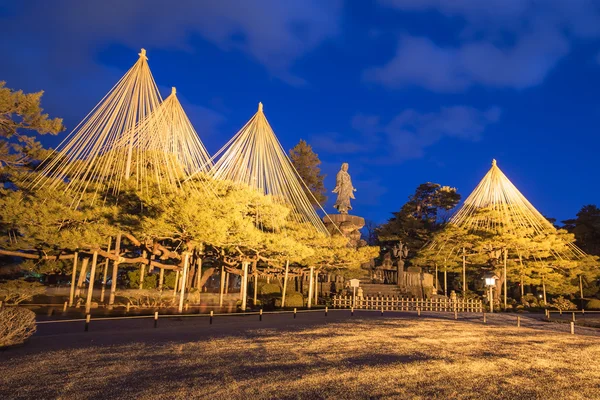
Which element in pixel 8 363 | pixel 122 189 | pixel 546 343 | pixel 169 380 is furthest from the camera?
pixel 122 189

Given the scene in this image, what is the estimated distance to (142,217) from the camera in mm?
20016

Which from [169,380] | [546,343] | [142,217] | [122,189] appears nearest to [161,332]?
[169,380]

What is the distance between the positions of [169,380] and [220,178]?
45.6 feet

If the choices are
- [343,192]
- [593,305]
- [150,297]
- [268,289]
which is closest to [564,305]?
[593,305]

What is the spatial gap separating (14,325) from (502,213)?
3138 cm

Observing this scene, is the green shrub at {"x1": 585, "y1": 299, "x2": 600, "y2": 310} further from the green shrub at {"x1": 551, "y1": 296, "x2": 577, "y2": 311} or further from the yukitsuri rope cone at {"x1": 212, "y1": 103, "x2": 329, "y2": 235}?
the yukitsuri rope cone at {"x1": 212, "y1": 103, "x2": 329, "y2": 235}

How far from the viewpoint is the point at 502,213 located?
31.0 m

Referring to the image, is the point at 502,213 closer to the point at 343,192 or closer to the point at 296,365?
the point at 343,192

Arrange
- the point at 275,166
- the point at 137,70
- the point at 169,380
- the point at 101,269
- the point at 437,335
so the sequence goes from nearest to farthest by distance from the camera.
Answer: the point at 169,380, the point at 437,335, the point at 137,70, the point at 275,166, the point at 101,269

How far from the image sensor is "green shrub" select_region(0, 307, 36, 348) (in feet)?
31.3

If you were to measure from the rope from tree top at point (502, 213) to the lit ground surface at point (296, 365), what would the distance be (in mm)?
18707

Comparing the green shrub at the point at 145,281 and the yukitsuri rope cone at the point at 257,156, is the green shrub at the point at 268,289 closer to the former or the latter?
the green shrub at the point at 145,281

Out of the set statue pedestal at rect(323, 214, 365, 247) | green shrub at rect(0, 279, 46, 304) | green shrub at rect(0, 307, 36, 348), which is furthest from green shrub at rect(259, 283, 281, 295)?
green shrub at rect(0, 307, 36, 348)

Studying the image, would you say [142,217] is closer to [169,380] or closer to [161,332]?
[161,332]
